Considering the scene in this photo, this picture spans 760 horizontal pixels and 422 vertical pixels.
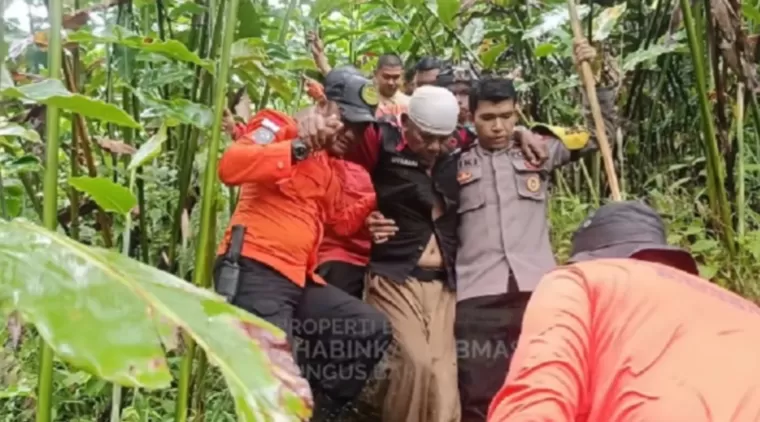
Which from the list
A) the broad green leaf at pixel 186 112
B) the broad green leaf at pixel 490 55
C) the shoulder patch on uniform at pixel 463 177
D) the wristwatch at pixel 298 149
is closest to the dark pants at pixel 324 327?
the wristwatch at pixel 298 149

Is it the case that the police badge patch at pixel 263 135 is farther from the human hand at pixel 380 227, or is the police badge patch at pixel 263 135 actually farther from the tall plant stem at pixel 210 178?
the tall plant stem at pixel 210 178

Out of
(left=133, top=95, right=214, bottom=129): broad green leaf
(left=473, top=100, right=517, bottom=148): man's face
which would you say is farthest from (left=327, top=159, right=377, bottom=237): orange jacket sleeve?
(left=133, top=95, right=214, bottom=129): broad green leaf

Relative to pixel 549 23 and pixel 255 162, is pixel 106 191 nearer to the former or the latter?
pixel 255 162

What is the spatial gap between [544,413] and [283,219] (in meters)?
1.31

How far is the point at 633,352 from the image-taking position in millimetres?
969

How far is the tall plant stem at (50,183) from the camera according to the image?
0.86m

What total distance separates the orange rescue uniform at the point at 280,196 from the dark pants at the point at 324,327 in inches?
1.6

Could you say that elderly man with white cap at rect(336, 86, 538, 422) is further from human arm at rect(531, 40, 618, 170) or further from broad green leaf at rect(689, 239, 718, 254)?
broad green leaf at rect(689, 239, 718, 254)

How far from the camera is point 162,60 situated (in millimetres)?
2332

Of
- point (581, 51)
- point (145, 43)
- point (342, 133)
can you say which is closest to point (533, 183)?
point (581, 51)

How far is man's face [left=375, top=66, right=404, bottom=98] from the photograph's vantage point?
2662 millimetres

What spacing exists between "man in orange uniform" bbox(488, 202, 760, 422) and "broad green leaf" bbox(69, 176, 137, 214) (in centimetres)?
53

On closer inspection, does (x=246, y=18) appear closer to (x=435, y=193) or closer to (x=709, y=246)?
(x=435, y=193)

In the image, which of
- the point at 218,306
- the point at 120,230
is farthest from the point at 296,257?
the point at 218,306
